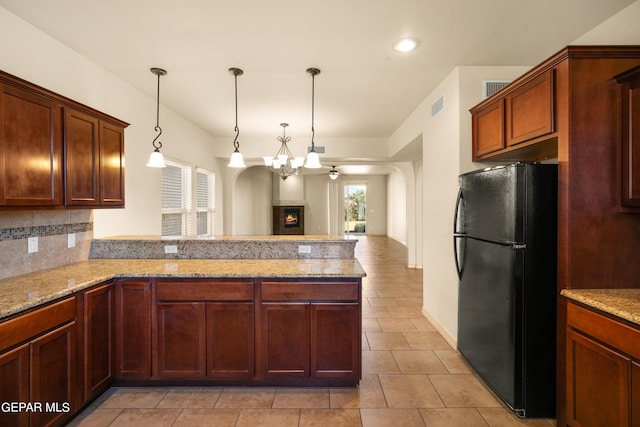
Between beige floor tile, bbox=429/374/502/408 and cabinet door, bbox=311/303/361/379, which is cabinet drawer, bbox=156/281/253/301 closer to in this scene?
cabinet door, bbox=311/303/361/379

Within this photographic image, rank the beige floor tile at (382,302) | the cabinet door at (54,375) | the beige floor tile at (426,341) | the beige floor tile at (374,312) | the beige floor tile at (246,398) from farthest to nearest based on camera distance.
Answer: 1. the beige floor tile at (382,302)
2. the beige floor tile at (374,312)
3. the beige floor tile at (426,341)
4. the beige floor tile at (246,398)
5. the cabinet door at (54,375)

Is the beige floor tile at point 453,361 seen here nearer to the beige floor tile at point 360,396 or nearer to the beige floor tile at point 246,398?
the beige floor tile at point 360,396

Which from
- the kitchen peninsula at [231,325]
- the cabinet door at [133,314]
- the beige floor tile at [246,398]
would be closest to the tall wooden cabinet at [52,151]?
the kitchen peninsula at [231,325]

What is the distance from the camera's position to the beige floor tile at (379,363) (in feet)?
9.17

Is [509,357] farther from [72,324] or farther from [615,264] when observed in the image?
[72,324]

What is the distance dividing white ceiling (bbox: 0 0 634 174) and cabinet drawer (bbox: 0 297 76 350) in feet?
6.54

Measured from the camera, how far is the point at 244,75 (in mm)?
3352

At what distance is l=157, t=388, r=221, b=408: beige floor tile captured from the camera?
2314mm

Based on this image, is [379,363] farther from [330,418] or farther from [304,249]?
[304,249]

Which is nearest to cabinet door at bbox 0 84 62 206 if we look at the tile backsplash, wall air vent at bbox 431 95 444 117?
the tile backsplash

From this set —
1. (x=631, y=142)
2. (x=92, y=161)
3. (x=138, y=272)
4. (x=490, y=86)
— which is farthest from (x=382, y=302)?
(x=92, y=161)

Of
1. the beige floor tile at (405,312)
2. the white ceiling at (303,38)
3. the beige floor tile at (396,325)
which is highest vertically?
A: the white ceiling at (303,38)

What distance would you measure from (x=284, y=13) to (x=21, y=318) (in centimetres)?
245

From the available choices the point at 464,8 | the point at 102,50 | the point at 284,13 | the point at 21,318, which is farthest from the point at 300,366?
the point at 102,50
